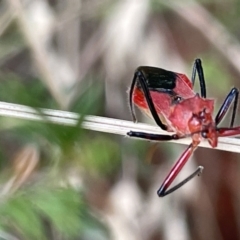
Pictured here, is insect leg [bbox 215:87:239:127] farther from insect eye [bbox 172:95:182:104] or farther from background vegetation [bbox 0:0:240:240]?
background vegetation [bbox 0:0:240:240]

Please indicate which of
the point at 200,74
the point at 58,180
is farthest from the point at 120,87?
the point at 58,180

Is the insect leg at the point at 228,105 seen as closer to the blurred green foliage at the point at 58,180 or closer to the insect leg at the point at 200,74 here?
the insect leg at the point at 200,74

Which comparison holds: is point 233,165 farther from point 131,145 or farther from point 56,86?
point 56,86

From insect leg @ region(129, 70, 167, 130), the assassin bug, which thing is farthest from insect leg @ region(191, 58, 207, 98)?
insect leg @ region(129, 70, 167, 130)

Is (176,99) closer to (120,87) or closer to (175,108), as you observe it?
(175,108)

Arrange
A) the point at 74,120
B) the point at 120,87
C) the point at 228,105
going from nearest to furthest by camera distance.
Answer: the point at 74,120 < the point at 228,105 < the point at 120,87

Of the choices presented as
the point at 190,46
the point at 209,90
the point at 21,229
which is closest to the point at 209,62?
the point at 209,90
